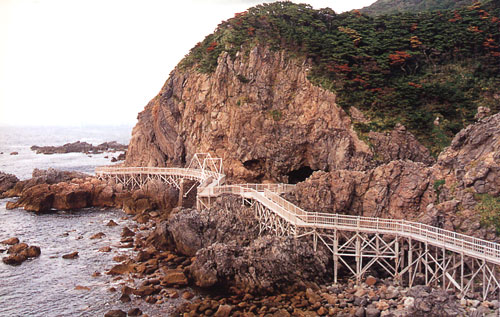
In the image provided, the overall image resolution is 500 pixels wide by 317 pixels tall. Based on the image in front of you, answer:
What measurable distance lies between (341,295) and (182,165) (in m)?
36.6

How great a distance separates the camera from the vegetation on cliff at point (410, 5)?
8750cm

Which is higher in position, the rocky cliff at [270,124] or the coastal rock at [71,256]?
the rocky cliff at [270,124]

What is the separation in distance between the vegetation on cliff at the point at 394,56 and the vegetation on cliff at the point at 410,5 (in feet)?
101

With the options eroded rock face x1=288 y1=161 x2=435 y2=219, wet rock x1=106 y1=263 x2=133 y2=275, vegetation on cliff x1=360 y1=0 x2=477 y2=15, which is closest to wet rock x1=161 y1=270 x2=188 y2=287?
wet rock x1=106 y1=263 x2=133 y2=275

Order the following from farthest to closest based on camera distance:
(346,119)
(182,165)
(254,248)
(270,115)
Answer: (182,165) → (270,115) → (346,119) → (254,248)

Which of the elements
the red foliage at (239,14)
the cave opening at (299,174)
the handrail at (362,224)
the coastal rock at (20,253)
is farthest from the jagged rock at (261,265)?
the red foliage at (239,14)

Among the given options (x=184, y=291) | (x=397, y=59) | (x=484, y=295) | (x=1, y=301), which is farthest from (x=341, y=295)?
(x=397, y=59)

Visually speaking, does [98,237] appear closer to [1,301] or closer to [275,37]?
[1,301]

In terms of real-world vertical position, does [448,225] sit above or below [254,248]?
above

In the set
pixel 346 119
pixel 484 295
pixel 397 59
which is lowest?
pixel 484 295

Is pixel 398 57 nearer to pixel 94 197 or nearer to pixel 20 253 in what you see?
pixel 94 197

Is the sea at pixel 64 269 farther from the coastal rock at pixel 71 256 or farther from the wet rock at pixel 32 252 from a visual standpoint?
the wet rock at pixel 32 252

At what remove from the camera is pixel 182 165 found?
59.3 metres

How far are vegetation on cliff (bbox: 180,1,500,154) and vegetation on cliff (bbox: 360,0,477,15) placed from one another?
30.8 metres
